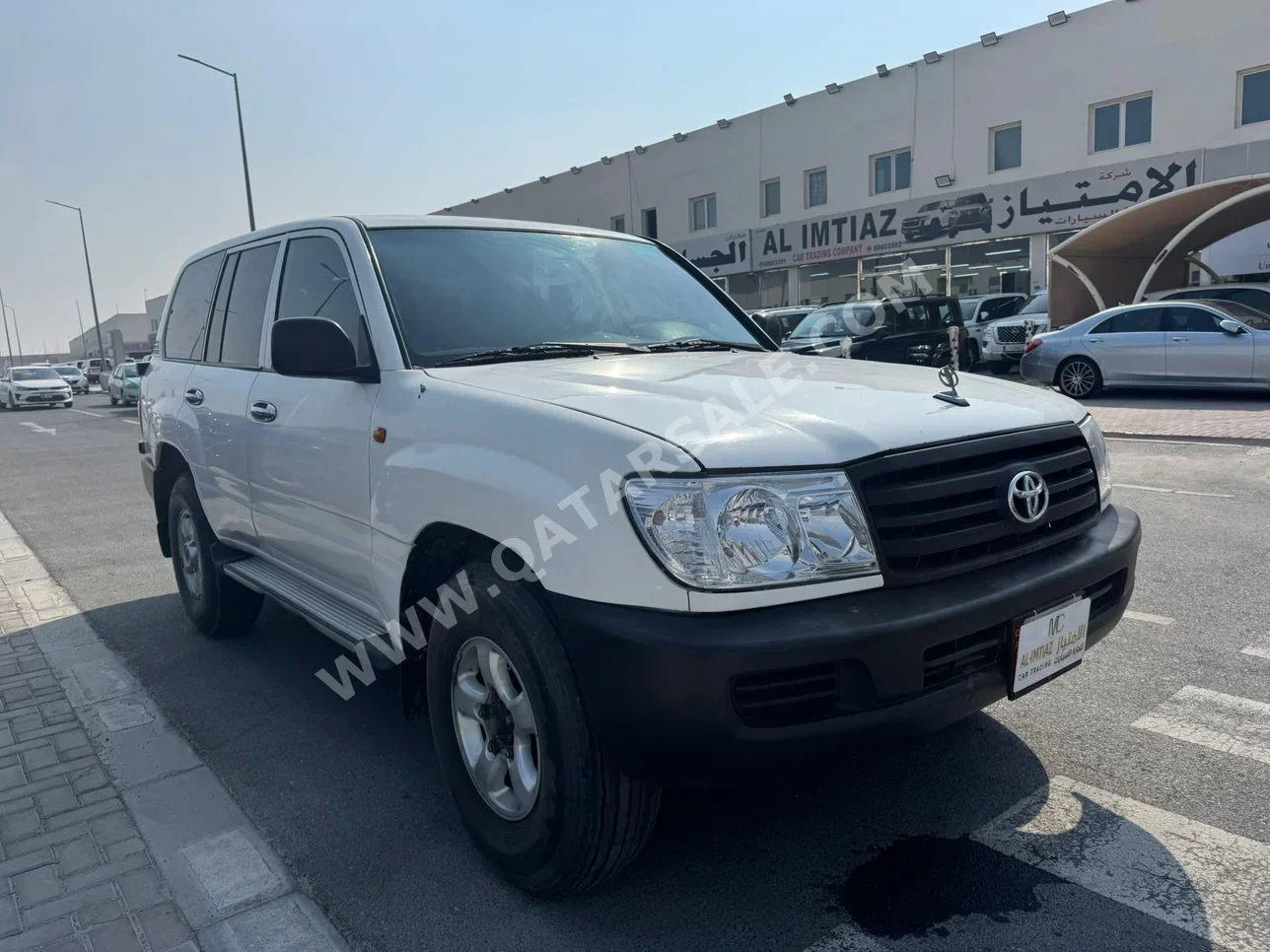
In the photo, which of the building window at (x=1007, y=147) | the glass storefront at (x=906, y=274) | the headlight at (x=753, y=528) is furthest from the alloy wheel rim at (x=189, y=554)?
the building window at (x=1007, y=147)

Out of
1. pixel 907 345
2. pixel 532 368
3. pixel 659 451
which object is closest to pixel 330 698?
pixel 532 368

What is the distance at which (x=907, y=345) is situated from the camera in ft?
54.7

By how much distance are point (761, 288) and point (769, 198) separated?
116 inches

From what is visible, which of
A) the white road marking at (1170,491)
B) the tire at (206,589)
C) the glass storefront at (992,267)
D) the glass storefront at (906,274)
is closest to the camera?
the tire at (206,589)

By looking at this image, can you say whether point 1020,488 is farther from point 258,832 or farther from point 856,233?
point 856,233

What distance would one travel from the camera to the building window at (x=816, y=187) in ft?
98.0

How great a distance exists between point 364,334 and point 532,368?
0.64 m

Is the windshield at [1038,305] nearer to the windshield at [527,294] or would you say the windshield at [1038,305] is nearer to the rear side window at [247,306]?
the windshield at [527,294]

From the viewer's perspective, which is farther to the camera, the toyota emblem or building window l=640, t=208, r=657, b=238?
building window l=640, t=208, r=657, b=238

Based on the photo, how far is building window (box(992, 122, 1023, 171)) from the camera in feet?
82.0

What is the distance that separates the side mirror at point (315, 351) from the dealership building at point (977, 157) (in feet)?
76.6

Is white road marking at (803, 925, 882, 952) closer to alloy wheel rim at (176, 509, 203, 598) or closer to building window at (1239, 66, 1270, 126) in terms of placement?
alloy wheel rim at (176, 509, 203, 598)

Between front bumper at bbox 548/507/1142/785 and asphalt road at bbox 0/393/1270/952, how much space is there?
18 centimetres

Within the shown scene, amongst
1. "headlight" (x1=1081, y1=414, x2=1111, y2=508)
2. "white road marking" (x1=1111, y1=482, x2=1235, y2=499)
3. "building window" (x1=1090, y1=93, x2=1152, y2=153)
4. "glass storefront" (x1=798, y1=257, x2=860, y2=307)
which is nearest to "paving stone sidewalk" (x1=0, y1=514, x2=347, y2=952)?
"headlight" (x1=1081, y1=414, x2=1111, y2=508)
